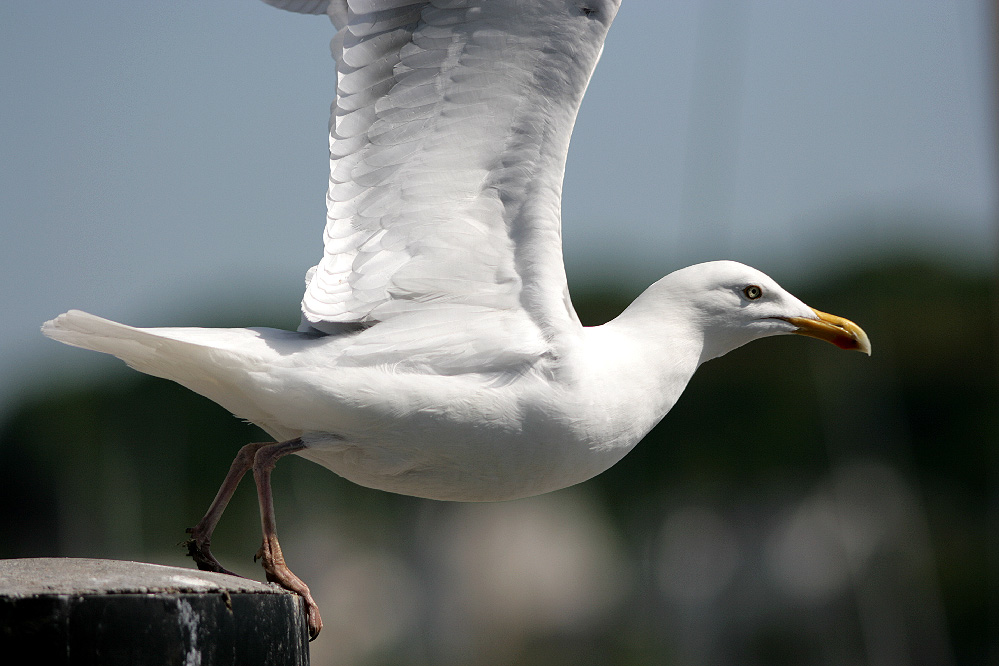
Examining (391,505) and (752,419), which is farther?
(752,419)

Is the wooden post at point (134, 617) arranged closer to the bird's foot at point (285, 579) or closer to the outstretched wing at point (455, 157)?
the bird's foot at point (285, 579)

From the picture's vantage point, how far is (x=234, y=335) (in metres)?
4.41

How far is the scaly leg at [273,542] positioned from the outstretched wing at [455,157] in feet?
1.79

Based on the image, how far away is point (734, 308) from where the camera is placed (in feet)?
17.2

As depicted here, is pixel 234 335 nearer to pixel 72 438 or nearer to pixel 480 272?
pixel 480 272

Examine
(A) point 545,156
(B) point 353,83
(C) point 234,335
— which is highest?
(B) point 353,83

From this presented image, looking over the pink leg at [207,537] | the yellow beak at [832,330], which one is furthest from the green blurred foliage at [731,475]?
the yellow beak at [832,330]

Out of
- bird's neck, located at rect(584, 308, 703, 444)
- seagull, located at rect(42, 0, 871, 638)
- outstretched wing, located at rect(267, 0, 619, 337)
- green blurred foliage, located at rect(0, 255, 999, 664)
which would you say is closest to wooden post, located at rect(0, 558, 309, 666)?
seagull, located at rect(42, 0, 871, 638)

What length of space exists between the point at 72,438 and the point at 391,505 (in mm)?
10135

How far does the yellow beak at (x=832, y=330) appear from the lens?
5.35m

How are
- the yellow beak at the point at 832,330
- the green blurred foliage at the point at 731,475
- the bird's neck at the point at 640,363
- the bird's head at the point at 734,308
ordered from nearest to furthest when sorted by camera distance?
the bird's neck at the point at 640,363, the bird's head at the point at 734,308, the yellow beak at the point at 832,330, the green blurred foliage at the point at 731,475

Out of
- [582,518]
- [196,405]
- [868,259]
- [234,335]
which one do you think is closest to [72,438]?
[196,405]

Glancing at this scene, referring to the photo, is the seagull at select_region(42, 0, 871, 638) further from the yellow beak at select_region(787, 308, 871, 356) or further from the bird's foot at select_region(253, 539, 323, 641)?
the yellow beak at select_region(787, 308, 871, 356)

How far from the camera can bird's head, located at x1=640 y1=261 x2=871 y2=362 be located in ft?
17.0
